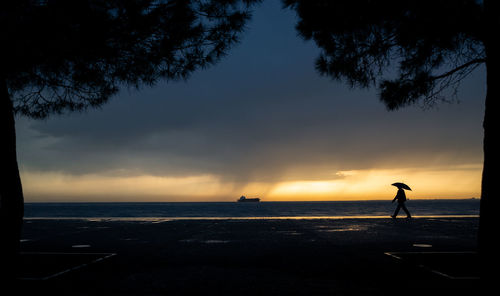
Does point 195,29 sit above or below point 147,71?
above

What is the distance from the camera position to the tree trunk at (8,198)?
4.56 metres

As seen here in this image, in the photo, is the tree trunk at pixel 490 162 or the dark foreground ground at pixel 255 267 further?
the dark foreground ground at pixel 255 267

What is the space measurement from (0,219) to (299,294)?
14.5ft

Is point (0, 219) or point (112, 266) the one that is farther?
point (112, 266)

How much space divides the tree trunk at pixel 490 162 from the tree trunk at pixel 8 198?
6.70 metres

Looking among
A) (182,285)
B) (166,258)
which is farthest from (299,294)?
(166,258)

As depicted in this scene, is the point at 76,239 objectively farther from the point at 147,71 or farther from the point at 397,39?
the point at 397,39

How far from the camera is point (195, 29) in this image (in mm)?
6707

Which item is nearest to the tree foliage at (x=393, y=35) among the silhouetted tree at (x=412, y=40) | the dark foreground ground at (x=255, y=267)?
the silhouetted tree at (x=412, y=40)

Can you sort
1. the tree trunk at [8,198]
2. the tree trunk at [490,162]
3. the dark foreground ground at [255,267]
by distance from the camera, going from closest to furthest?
the tree trunk at [490,162] < the tree trunk at [8,198] < the dark foreground ground at [255,267]

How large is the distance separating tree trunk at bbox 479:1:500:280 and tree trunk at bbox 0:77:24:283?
6.70 metres

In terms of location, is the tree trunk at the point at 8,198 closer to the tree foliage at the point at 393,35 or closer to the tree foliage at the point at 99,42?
the tree foliage at the point at 99,42

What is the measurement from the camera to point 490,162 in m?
4.57

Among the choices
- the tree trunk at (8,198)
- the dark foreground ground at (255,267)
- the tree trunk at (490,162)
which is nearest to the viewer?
the tree trunk at (490,162)
